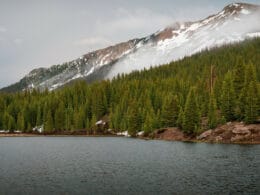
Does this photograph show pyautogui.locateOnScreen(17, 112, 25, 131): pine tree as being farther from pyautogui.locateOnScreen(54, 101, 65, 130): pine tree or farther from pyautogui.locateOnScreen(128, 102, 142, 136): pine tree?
pyautogui.locateOnScreen(128, 102, 142, 136): pine tree

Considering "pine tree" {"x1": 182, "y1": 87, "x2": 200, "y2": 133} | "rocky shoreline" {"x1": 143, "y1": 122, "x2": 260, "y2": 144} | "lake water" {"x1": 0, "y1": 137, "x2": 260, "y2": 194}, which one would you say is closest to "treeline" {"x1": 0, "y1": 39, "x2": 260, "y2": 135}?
"pine tree" {"x1": 182, "y1": 87, "x2": 200, "y2": 133}

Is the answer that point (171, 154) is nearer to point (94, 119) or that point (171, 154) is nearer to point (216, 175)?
point (216, 175)

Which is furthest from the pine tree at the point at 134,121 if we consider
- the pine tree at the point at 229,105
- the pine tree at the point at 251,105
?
the pine tree at the point at 251,105

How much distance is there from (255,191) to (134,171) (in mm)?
19796

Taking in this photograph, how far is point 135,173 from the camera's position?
5547cm

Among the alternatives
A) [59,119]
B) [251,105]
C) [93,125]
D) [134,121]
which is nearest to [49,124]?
[59,119]

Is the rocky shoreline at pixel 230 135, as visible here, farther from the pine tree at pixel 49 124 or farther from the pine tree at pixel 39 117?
the pine tree at pixel 39 117

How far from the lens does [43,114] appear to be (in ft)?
627

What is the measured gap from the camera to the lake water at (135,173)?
45.0 metres

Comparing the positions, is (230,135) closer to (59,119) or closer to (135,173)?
(135,173)

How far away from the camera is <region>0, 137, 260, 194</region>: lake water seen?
148ft

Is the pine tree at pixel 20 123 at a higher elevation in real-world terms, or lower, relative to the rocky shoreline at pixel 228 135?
higher

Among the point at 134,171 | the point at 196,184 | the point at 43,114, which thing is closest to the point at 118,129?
the point at 43,114

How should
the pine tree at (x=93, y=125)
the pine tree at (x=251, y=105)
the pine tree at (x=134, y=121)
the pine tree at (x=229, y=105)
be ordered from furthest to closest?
the pine tree at (x=93, y=125) < the pine tree at (x=134, y=121) < the pine tree at (x=229, y=105) < the pine tree at (x=251, y=105)
